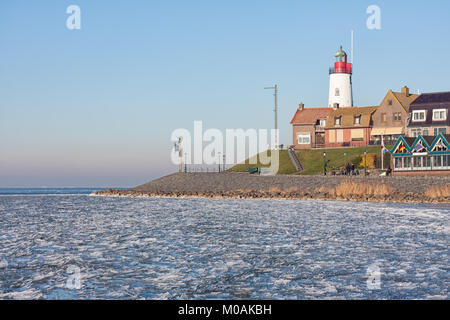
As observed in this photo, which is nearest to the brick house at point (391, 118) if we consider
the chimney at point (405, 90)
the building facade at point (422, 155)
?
the chimney at point (405, 90)

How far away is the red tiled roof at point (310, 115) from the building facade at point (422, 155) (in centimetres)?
2494

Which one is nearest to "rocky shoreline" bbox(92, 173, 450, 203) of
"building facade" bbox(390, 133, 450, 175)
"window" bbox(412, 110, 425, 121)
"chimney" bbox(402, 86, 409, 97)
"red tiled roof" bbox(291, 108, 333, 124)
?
"building facade" bbox(390, 133, 450, 175)

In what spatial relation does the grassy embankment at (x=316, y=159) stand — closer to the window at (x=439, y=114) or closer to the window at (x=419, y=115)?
the window at (x=419, y=115)

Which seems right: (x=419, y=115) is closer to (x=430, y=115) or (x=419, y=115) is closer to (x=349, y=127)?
(x=430, y=115)

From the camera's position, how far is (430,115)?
8094cm

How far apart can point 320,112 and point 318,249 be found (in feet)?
256

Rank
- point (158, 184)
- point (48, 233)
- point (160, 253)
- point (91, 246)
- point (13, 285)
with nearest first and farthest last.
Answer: point (13, 285) → point (160, 253) → point (91, 246) → point (48, 233) → point (158, 184)

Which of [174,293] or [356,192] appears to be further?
[356,192]

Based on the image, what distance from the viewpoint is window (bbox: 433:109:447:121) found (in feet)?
261

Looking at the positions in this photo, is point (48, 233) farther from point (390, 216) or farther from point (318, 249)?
point (390, 216)

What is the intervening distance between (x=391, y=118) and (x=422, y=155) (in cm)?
1922

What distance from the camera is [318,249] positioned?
69.5 ft

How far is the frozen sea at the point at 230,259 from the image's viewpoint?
13.9 meters
